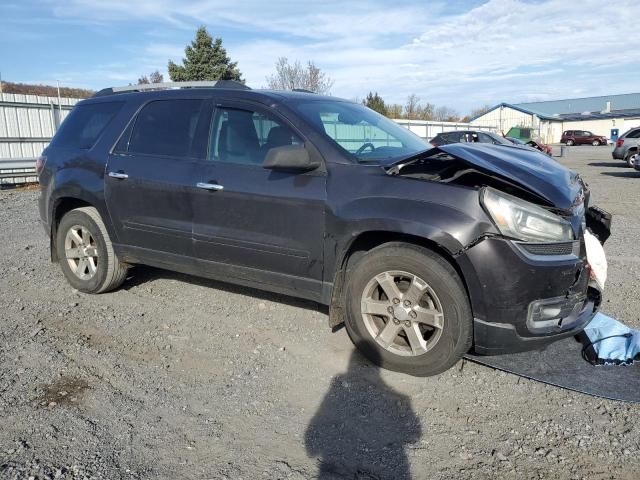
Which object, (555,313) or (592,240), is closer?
(555,313)

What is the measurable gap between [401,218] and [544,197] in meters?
0.86

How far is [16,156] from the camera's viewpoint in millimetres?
16781

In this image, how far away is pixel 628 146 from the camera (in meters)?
20.1

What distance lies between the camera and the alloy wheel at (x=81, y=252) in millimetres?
5176

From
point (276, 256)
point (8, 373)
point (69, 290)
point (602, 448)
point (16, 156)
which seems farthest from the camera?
point (16, 156)

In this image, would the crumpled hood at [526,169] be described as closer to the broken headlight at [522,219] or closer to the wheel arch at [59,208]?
the broken headlight at [522,219]

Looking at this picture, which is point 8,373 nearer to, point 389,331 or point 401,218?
point 389,331

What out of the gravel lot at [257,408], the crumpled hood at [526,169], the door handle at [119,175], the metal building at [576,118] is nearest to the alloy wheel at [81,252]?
the gravel lot at [257,408]

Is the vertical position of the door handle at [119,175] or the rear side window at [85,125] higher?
the rear side window at [85,125]

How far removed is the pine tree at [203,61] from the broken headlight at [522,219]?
127ft

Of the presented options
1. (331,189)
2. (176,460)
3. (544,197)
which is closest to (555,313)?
(544,197)

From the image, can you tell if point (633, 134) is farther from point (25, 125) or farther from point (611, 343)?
point (25, 125)

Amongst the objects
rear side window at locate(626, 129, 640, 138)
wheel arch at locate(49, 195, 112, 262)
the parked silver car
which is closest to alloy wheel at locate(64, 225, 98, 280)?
wheel arch at locate(49, 195, 112, 262)

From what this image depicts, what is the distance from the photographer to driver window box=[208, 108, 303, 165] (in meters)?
4.06
